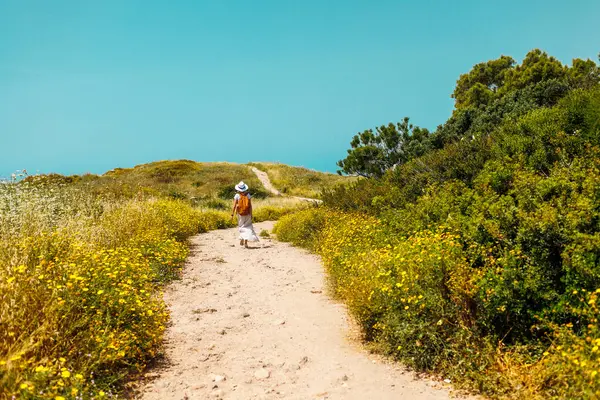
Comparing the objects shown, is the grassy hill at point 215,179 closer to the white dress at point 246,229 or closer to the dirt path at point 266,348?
the white dress at point 246,229

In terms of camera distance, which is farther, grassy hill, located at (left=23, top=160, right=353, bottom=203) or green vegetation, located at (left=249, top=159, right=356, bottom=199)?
green vegetation, located at (left=249, top=159, right=356, bottom=199)

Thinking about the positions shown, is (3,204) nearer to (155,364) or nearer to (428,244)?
(155,364)

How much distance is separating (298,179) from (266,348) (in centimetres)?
4213

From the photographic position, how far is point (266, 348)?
5543mm

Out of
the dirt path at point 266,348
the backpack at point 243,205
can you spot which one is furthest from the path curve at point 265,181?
the dirt path at point 266,348

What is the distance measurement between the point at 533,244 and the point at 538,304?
62 cm

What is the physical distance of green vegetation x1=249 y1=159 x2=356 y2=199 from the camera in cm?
4064

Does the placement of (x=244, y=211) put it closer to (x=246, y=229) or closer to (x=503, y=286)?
(x=246, y=229)

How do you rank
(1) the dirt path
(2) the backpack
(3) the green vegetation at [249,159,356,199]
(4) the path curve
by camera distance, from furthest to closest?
(3) the green vegetation at [249,159,356,199] → (4) the path curve → (2) the backpack → (1) the dirt path

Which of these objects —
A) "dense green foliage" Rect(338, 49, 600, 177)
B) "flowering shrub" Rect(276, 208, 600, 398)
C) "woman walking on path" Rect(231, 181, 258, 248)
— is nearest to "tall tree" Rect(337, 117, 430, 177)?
"dense green foliage" Rect(338, 49, 600, 177)

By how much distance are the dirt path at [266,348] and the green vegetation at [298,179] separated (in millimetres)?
28338

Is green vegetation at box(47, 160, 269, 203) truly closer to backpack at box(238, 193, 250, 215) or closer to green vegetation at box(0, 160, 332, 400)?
backpack at box(238, 193, 250, 215)

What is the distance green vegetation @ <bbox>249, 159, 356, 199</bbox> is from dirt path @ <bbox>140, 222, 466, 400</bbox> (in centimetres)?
2834

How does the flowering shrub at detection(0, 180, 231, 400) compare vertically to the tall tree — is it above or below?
below
